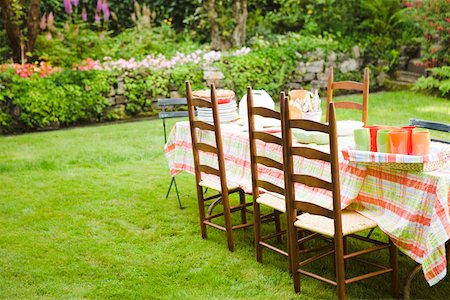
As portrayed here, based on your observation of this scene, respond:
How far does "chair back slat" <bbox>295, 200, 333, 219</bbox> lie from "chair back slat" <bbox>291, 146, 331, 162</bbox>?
0.29 m

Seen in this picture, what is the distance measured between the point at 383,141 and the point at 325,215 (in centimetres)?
52

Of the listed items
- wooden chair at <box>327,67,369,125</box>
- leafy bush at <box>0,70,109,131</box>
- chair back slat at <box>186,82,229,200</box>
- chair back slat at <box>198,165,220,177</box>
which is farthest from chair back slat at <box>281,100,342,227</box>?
leafy bush at <box>0,70,109,131</box>

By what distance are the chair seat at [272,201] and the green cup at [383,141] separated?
824 millimetres

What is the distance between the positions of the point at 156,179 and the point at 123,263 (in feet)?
7.62

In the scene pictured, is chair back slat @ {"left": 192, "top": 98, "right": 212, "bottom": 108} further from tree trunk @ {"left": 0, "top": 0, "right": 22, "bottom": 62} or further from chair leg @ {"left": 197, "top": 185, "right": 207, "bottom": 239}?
tree trunk @ {"left": 0, "top": 0, "right": 22, "bottom": 62}

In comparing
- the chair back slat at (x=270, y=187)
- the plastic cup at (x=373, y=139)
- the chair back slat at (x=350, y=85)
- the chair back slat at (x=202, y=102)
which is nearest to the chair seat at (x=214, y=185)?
the chair back slat at (x=270, y=187)

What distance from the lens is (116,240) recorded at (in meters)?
4.93

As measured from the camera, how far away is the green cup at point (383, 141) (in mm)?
3365

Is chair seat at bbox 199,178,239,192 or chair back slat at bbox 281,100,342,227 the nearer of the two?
chair back slat at bbox 281,100,342,227

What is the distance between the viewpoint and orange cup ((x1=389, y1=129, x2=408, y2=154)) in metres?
3.30

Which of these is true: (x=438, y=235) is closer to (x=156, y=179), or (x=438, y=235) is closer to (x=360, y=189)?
(x=360, y=189)

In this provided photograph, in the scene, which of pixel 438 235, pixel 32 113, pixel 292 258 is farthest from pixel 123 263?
pixel 32 113

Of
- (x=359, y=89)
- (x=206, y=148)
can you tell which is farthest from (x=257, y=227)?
(x=359, y=89)

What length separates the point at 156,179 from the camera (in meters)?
6.72
